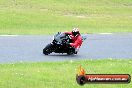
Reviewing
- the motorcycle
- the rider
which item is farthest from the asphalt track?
the rider

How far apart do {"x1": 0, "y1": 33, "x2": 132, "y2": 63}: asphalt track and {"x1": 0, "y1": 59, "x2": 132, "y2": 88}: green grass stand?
5.43ft

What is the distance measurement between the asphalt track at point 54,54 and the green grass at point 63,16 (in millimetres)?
3140

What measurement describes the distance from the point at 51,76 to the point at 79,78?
6.19 metres

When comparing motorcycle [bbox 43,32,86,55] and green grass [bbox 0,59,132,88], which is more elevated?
green grass [bbox 0,59,132,88]

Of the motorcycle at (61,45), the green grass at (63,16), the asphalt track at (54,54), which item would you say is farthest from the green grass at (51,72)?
the green grass at (63,16)

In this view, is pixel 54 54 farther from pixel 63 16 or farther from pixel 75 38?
pixel 63 16

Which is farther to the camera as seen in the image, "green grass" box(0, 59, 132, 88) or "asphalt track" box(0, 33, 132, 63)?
"asphalt track" box(0, 33, 132, 63)

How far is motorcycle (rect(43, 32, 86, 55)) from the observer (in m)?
15.1

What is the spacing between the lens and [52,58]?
14.7 m

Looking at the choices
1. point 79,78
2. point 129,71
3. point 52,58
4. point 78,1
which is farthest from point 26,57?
point 78,1

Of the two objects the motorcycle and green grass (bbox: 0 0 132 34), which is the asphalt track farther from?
green grass (bbox: 0 0 132 34)

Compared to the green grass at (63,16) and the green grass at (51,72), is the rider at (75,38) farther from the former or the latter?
the green grass at (63,16)

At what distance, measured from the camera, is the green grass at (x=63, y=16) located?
26.5 metres

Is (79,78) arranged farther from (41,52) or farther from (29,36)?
(29,36)
